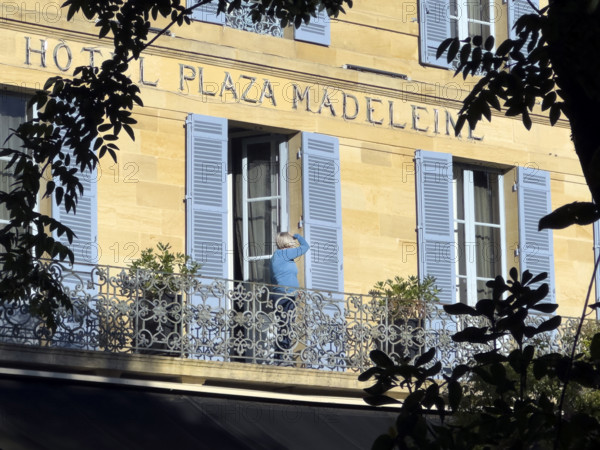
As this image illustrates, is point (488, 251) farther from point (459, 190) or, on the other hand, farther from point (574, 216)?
point (574, 216)

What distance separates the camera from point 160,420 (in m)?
13.1

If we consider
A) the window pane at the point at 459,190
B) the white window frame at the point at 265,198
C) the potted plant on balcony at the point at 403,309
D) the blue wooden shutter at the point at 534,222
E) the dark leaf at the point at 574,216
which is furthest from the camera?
the window pane at the point at 459,190

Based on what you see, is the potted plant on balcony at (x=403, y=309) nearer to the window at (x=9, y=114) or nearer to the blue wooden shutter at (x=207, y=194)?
the blue wooden shutter at (x=207, y=194)

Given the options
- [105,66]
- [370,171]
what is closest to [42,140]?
[105,66]

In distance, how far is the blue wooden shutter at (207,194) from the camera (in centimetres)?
1466

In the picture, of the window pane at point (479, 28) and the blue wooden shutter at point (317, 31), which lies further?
the window pane at point (479, 28)

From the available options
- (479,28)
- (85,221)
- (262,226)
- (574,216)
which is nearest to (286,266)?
(262,226)

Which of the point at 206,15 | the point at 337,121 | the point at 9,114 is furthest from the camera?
the point at 337,121

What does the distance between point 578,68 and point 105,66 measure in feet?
12.9

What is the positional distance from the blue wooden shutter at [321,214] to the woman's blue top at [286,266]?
635 mm

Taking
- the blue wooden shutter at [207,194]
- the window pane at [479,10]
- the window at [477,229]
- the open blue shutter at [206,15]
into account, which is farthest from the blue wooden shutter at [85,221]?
the window pane at [479,10]

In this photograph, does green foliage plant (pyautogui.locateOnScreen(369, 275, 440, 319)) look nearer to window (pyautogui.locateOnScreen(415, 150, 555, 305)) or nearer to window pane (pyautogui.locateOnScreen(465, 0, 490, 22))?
window (pyautogui.locateOnScreen(415, 150, 555, 305))

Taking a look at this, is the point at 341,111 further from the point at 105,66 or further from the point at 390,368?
the point at 390,368

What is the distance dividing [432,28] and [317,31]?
1.43m
